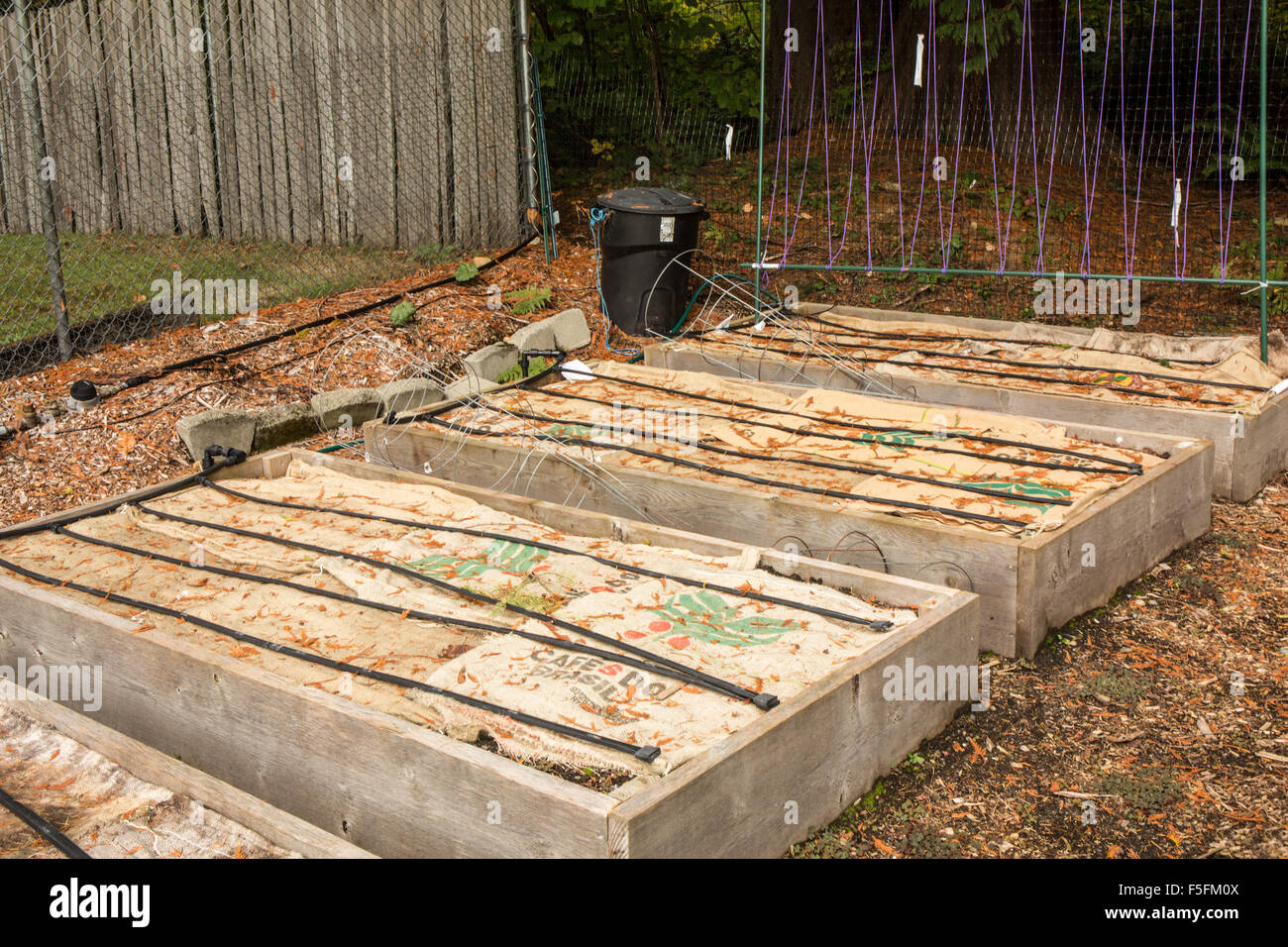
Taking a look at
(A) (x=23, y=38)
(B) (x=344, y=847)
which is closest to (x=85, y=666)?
(B) (x=344, y=847)

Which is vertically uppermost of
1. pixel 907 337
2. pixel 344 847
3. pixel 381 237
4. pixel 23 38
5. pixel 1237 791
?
pixel 23 38

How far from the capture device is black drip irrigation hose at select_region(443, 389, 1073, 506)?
4.84 meters

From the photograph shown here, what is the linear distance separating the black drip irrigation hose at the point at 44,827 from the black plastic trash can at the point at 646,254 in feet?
19.2

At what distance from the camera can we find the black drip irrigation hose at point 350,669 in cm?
317

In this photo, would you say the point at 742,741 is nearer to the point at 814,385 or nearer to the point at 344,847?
the point at 344,847

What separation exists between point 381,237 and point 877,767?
21.6ft

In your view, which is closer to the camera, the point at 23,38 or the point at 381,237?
the point at 23,38

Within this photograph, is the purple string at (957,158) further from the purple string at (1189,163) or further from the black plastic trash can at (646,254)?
the black plastic trash can at (646,254)

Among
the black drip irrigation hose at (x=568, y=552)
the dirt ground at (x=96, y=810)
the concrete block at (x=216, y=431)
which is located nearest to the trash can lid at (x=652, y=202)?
the concrete block at (x=216, y=431)

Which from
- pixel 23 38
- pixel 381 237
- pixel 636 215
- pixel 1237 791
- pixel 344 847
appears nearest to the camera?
pixel 344 847

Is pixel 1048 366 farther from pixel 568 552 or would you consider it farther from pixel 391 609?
pixel 391 609

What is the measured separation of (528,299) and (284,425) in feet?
8.34

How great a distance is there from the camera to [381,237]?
8.98 m

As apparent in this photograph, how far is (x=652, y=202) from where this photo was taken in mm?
8297
